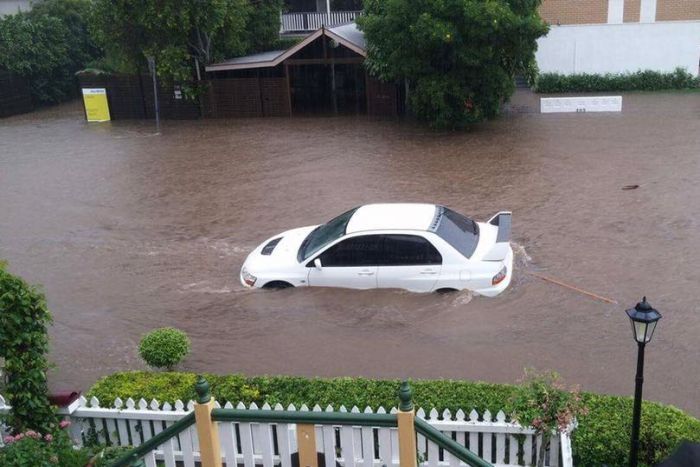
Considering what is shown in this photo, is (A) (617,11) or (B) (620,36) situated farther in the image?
(B) (620,36)

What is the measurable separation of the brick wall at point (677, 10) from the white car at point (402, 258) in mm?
24563

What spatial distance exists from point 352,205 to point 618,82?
19.6 m

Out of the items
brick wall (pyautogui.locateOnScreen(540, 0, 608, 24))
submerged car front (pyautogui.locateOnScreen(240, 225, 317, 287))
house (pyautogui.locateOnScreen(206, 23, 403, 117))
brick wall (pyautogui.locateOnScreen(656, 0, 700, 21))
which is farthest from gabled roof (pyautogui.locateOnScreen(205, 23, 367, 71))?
submerged car front (pyautogui.locateOnScreen(240, 225, 317, 287))

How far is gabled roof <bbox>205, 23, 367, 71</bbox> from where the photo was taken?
89.0 feet

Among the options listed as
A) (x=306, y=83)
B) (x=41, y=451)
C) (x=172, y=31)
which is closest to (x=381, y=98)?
(x=306, y=83)

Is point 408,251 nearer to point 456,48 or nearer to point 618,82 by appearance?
point 456,48

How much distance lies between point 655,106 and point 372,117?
10.5 meters

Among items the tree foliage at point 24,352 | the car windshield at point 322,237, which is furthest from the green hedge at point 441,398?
the car windshield at point 322,237

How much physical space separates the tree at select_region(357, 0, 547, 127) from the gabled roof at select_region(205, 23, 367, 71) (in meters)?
2.69

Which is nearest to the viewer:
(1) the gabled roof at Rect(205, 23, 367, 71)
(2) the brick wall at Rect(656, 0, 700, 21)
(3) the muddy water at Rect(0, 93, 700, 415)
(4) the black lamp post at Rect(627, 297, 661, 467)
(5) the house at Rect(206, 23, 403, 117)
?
(4) the black lamp post at Rect(627, 297, 661, 467)

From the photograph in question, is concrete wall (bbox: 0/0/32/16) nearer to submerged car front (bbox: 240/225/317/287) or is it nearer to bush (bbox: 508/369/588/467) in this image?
submerged car front (bbox: 240/225/317/287)

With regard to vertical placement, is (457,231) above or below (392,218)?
below

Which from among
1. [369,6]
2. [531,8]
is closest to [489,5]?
[531,8]

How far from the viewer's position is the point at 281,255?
1158cm
